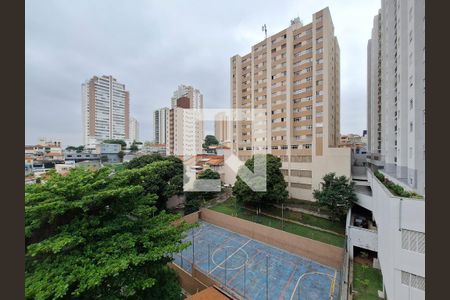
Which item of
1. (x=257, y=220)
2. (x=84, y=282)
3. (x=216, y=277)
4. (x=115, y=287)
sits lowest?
(x=216, y=277)

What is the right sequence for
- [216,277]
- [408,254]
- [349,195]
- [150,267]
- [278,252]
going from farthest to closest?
1. [349,195]
2. [278,252]
3. [216,277]
4. [408,254]
5. [150,267]

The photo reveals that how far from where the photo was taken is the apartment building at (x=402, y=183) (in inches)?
235

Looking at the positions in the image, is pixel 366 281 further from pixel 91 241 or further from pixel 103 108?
pixel 103 108

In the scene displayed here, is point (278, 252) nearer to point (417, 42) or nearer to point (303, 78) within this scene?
point (417, 42)

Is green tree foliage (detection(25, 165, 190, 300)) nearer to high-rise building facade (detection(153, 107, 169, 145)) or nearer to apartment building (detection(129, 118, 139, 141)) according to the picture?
high-rise building facade (detection(153, 107, 169, 145))

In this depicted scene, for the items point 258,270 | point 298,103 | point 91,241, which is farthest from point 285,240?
point 298,103

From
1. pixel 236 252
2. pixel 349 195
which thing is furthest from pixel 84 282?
pixel 349 195

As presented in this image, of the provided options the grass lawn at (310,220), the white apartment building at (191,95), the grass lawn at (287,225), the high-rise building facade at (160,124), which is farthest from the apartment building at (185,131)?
the grass lawn at (310,220)

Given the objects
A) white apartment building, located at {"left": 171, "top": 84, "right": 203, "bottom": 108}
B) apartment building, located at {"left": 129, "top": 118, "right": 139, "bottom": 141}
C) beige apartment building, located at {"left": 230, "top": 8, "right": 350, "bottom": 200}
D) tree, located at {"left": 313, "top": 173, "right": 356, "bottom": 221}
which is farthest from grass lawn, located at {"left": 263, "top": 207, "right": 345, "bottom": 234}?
apartment building, located at {"left": 129, "top": 118, "right": 139, "bottom": 141}

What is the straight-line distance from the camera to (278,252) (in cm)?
1264

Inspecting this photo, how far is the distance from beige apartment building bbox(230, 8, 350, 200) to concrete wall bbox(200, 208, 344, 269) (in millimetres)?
6359

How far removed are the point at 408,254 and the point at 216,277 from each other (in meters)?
8.39

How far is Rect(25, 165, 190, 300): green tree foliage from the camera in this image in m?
4.06

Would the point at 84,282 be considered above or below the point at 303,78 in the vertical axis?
below
